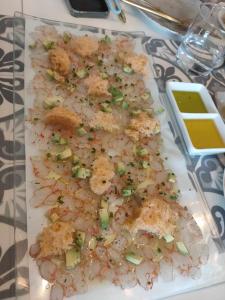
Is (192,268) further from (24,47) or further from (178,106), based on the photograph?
(24,47)

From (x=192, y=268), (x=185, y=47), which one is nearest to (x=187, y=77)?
(x=185, y=47)

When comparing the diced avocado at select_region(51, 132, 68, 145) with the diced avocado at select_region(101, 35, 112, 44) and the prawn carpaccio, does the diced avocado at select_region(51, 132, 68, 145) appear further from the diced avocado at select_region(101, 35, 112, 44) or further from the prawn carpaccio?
the diced avocado at select_region(101, 35, 112, 44)

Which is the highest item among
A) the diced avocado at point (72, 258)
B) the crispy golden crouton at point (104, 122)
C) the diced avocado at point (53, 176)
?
the crispy golden crouton at point (104, 122)

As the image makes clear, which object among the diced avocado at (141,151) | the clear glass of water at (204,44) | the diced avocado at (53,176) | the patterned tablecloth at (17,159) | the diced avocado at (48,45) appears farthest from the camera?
the clear glass of water at (204,44)

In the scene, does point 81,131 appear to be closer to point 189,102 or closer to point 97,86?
point 97,86

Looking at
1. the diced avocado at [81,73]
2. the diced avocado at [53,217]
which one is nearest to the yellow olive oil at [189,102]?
the diced avocado at [81,73]

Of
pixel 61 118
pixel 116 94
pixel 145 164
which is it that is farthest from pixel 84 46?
pixel 145 164

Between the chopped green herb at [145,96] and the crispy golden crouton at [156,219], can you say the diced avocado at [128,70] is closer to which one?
the chopped green herb at [145,96]
